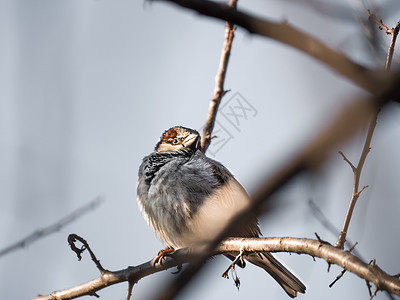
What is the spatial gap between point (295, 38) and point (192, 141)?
4.31 m

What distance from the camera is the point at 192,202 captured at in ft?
15.4

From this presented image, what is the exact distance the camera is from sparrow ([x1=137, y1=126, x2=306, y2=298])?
15.2 feet

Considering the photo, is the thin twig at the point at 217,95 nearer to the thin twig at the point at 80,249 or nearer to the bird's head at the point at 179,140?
the bird's head at the point at 179,140

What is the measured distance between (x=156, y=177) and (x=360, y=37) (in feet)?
10.3

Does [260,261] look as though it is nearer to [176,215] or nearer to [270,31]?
[176,215]

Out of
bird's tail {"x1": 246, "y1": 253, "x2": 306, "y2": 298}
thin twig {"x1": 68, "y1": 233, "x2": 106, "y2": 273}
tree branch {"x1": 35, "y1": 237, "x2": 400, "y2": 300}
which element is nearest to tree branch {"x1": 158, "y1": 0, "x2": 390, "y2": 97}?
tree branch {"x1": 35, "y1": 237, "x2": 400, "y2": 300}

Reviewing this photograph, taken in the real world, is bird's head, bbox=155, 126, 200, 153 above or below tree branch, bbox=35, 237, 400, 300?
above

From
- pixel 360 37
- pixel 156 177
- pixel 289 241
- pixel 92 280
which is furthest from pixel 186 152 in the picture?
pixel 360 37

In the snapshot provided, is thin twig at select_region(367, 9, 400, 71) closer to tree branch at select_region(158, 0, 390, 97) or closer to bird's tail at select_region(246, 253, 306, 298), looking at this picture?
tree branch at select_region(158, 0, 390, 97)

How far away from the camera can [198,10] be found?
149 cm

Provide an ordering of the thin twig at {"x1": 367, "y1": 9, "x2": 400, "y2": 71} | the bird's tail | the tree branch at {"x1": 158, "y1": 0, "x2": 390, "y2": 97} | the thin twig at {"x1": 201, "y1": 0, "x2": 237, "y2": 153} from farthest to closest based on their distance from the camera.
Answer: the thin twig at {"x1": 201, "y1": 0, "x2": 237, "y2": 153}
the bird's tail
the thin twig at {"x1": 367, "y1": 9, "x2": 400, "y2": 71}
the tree branch at {"x1": 158, "y1": 0, "x2": 390, "y2": 97}

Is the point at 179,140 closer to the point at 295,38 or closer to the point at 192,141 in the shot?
the point at 192,141

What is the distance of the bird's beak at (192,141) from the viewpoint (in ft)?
18.8

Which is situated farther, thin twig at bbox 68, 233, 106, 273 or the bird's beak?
the bird's beak
